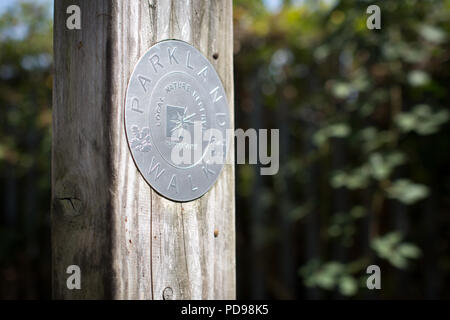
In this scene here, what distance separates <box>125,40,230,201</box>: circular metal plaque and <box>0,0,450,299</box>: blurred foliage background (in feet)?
6.18

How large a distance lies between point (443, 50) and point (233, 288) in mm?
2351

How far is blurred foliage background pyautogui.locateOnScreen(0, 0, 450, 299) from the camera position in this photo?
325 cm

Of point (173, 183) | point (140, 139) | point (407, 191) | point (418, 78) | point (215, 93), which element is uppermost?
point (418, 78)

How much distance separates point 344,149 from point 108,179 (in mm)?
2503

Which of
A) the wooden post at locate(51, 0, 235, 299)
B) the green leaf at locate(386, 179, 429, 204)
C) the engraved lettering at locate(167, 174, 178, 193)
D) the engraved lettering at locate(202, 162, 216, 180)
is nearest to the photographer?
the wooden post at locate(51, 0, 235, 299)

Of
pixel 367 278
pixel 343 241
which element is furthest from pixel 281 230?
pixel 367 278

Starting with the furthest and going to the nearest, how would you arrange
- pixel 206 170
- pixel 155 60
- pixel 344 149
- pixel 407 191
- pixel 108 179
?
pixel 344 149 → pixel 407 191 → pixel 206 170 → pixel 155 60 → pixel 108 179

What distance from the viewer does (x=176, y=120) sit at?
1.41 meters

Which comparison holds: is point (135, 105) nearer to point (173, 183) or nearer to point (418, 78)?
point (173, 183)

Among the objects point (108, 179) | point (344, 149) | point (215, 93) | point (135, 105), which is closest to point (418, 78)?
point (344, 149)

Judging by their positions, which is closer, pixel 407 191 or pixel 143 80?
pixel 143 80

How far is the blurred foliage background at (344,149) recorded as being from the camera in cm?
325

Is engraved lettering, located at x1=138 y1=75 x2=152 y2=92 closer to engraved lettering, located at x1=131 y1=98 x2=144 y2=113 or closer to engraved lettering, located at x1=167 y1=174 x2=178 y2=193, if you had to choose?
engraved lettering, located at x1=131 y1=98 x2=144 y2=113

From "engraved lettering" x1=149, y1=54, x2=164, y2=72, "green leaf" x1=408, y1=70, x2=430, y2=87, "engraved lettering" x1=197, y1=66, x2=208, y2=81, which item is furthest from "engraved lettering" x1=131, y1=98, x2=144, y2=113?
"green leaf" x1=408, y1=70, x2=430, y2=87
